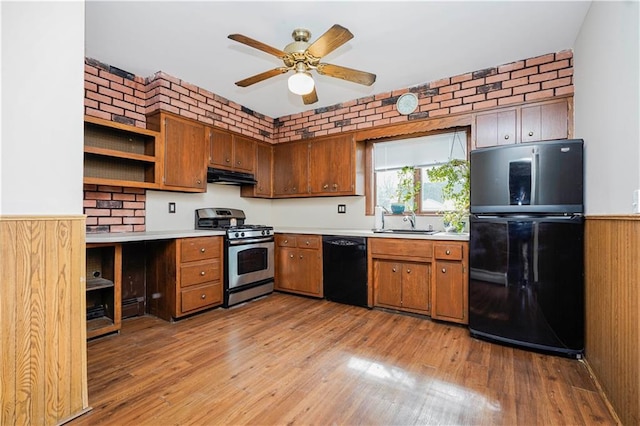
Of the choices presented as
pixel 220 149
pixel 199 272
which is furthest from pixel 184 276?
pixel 220 149

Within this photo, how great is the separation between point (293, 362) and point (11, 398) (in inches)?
57.4

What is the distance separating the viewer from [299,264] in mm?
3838

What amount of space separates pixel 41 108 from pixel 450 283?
123 inches

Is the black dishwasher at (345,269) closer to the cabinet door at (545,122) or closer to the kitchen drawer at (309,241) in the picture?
the kitchen drawer at (309,241)

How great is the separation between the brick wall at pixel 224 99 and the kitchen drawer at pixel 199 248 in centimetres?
63

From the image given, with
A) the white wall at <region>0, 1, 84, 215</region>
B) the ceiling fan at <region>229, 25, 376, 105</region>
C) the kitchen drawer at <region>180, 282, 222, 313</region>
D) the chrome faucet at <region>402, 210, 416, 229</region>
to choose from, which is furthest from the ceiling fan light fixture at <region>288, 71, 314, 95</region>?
the kitchen drawer at <region>180, 282, 222, 313</region>

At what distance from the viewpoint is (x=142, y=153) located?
3246 millimetres

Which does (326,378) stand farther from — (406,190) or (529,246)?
(406,190)

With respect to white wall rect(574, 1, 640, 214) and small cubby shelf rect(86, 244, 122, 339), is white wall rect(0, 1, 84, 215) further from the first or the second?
white wall rect(574, 1, 640, 214)

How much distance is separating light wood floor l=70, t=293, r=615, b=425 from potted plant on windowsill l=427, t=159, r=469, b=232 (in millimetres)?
1015

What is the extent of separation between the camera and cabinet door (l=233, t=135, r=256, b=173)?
12.9ft

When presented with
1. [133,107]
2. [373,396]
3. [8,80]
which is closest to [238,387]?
[373,396]

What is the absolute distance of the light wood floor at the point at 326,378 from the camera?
1.61 metres

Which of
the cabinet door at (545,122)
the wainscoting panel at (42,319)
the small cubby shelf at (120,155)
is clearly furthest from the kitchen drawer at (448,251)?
the small cubby shelf at (120,155)
